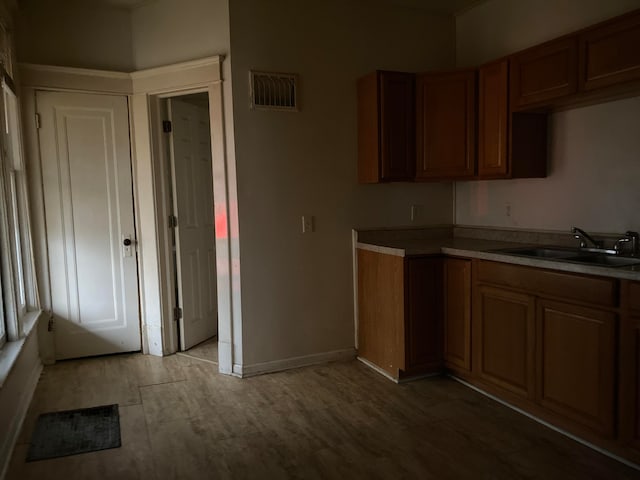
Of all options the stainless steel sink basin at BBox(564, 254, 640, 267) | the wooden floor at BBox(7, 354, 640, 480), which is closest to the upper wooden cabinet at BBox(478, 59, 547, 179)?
the stainless steel sink basin at BBox(564, 254, 640, 267)

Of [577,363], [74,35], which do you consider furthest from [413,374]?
[74,35]

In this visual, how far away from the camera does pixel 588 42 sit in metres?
2.50

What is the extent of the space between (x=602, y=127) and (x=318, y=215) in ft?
6.40

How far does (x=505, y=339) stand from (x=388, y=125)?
66.3 inches

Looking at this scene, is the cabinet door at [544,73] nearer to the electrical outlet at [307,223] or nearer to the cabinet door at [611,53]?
the cabinet door at [611,53]

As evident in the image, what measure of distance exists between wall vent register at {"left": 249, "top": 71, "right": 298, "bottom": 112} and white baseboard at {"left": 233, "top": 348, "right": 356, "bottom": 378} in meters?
1.88

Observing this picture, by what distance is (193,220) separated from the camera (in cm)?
421

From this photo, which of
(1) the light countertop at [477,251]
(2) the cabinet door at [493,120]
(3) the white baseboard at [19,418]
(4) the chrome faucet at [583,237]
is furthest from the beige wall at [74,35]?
(4) the chrome faucet at [583,237]

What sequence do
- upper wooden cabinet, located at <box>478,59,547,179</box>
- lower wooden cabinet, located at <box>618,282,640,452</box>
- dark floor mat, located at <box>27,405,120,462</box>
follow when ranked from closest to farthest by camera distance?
lower wooden cabinet, located at <box>618,282,640,452</box>
dark floor mat, located at <box>27,405,120,462</box>
upper wooden cabinet, located at <box>478,59,547,179</box>

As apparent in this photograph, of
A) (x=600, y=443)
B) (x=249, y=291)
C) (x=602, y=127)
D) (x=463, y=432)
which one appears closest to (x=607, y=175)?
(x=602, y=127)

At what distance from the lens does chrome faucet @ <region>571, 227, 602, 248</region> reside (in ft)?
9.30

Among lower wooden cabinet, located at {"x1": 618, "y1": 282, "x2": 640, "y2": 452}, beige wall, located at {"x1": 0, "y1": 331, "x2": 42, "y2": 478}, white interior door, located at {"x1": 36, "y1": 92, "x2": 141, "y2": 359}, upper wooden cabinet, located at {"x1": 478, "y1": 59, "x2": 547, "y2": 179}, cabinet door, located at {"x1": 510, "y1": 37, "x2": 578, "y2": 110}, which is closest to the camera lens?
lower wooden cabinet, located at {"x1": 618, "y1": 282, "x2": 640, "y2": 452}

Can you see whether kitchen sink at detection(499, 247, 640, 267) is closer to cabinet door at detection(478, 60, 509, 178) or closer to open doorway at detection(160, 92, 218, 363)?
cabinet door at detection(478, 60, 509, 178)

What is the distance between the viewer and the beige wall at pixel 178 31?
3.35 metres
